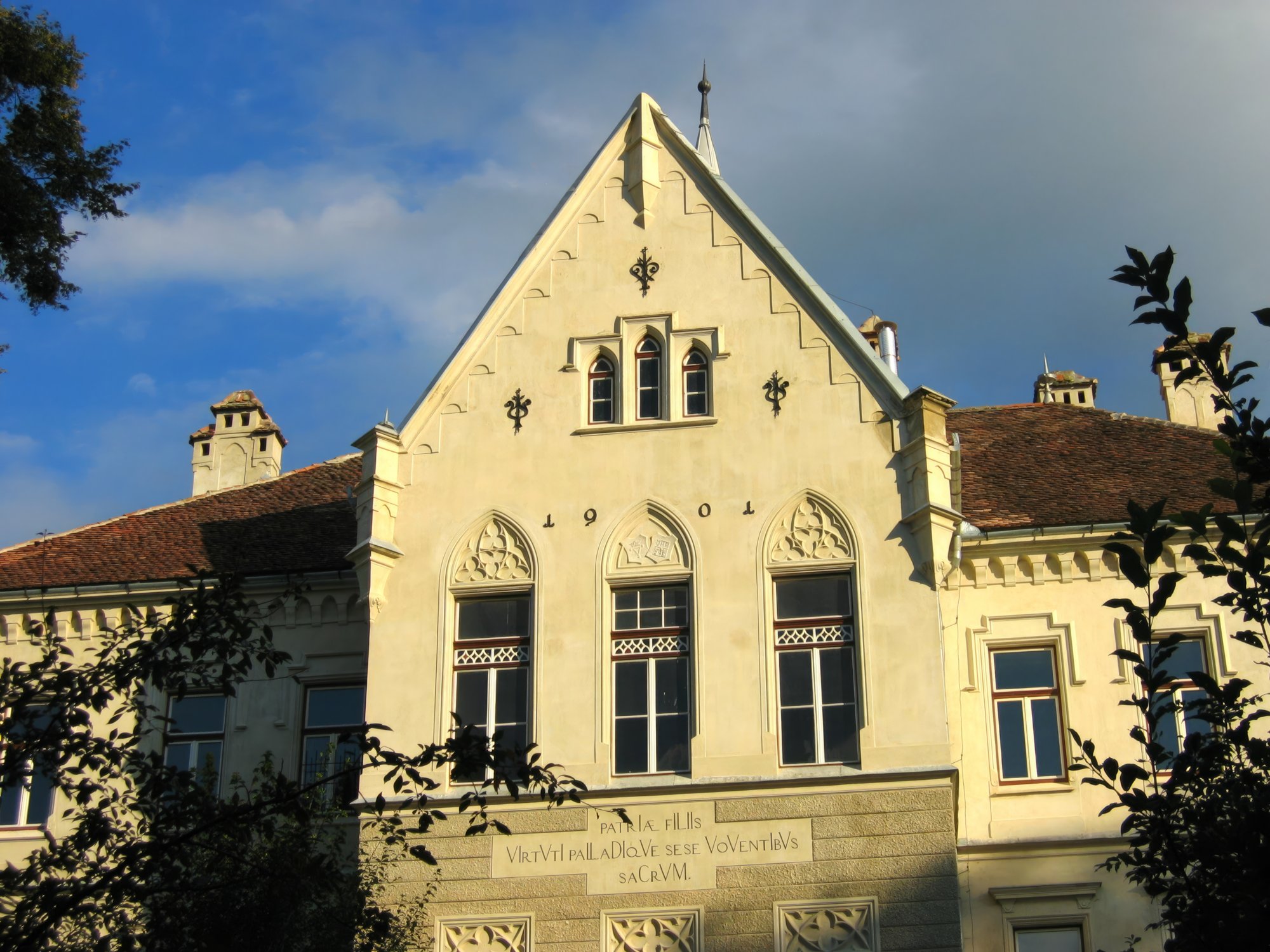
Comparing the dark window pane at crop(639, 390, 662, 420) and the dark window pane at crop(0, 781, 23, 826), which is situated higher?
the dark window pane at crop(639, 390, 662, 420)

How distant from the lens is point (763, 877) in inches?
727

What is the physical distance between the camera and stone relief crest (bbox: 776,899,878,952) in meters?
18.1

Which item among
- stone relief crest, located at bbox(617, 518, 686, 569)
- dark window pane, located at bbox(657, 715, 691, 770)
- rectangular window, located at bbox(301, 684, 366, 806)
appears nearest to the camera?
dark window pane, located at bbox(657, 715, 691, 770)

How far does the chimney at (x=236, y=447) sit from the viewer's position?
95.0 ft

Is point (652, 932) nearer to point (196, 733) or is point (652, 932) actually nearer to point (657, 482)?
point (657, 482)

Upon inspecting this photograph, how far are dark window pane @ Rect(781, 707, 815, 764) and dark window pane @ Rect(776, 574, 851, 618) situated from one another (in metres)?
1.20

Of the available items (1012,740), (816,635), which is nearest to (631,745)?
(816,635)

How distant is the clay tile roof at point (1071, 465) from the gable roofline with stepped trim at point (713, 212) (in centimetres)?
285

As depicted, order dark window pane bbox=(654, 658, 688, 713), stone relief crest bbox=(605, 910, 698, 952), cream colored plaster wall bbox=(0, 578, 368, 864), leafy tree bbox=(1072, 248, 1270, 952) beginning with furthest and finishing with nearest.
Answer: cream colored plaster wall bbox=(0, 578, 368, 864)
dark window pane bbox=(654, 658, 688, 713)
stone relief crest bbox=(605, 910, 698, 952)
leafy tree bbox=(1072, 248, 1270, 952)

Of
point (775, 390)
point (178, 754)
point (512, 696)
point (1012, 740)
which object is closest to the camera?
point (512, 696)

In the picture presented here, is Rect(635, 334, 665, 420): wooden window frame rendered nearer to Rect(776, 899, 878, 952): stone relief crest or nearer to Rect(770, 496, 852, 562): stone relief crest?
Rect(770, 496, 852, 562): stone relief crest

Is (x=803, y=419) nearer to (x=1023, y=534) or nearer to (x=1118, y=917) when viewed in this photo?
(x=1023, y=534)

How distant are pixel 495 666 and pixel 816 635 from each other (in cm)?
386

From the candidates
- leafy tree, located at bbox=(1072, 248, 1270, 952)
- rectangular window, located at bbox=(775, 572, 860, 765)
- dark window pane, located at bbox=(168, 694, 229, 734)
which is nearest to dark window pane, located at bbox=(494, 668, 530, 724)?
rectangular window, located at bbox=(775, 572, 860, 765)
